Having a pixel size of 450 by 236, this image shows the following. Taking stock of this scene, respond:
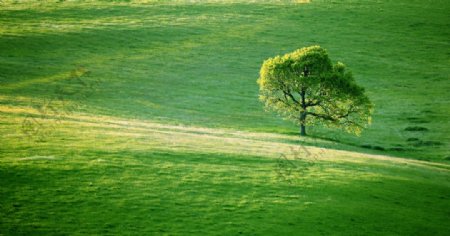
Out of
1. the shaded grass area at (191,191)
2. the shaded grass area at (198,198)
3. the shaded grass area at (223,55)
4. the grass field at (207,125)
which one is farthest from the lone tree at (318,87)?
the shaded grass area at (198,198)

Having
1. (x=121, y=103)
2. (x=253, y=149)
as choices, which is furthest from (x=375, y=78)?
(x=253, y=149)

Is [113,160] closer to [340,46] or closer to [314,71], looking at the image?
[314,71]

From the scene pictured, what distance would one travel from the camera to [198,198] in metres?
22.7

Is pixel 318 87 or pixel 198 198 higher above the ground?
pixel 318 87

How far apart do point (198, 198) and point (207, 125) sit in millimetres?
29931

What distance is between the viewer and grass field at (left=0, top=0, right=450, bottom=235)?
850 inches

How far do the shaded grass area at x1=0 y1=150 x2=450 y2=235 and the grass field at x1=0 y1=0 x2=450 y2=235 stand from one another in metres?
0.10

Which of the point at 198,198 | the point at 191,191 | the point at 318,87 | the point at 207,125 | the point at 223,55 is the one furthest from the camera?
the point at 223,55

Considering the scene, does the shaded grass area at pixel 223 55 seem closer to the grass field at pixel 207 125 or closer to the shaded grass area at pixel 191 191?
the grass field at pixel 207 125

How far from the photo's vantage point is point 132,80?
240 ft

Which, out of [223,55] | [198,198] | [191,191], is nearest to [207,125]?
[191,191]

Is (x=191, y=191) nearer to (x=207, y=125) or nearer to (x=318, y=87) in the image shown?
(x=318, y=87)

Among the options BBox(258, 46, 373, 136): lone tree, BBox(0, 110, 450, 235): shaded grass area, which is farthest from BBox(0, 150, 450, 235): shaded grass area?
BBox(258, 46, 373, 136): lone tree

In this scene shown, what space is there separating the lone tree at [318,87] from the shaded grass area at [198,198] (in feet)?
62.9
